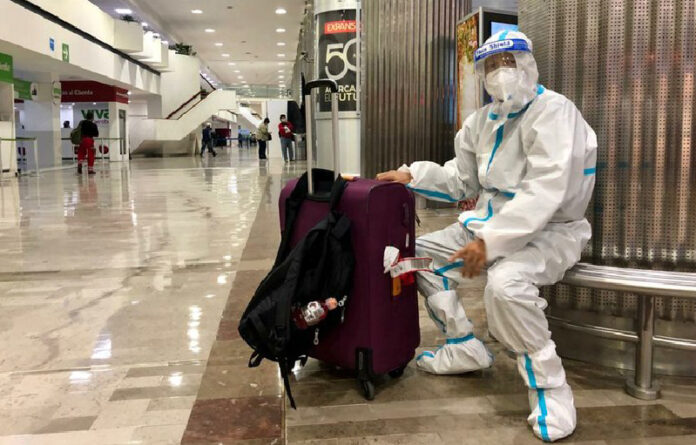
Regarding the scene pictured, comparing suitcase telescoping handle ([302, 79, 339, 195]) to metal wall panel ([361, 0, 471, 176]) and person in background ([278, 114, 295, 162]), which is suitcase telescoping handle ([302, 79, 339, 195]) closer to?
metal wall panel ([361, 0, 471, 176])

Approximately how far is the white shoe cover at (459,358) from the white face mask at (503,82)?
101 cm

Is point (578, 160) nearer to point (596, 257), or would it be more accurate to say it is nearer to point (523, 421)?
point (596, 257)

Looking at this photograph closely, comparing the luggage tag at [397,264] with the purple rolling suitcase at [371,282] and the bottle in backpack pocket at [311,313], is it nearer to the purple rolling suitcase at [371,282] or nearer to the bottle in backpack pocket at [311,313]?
the purple rolling suitcase at [371,282]

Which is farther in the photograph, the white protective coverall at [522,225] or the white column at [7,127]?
the white column at [7,127]

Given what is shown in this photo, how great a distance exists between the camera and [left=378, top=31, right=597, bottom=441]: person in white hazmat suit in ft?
6.77

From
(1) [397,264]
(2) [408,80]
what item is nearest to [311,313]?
(1) [397,264]

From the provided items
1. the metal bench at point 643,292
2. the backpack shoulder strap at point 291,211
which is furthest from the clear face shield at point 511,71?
the backpack shoulder strap at point 291,211

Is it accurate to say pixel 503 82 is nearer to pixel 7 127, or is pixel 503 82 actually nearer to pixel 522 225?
pixel 522 225

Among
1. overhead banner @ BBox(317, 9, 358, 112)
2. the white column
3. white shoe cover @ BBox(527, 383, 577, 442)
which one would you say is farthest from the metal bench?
the white column

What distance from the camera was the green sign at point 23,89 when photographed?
18531 mm

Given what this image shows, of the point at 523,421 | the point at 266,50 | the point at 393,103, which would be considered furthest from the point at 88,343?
the point at 266,50

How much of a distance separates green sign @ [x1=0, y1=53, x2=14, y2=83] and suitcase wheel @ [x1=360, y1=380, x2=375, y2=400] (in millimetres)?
15827

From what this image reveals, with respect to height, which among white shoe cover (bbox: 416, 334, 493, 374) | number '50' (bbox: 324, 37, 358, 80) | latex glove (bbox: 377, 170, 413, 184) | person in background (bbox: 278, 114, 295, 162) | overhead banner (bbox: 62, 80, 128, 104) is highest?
overhead banner (bbox: 62, 80, 128, 104)

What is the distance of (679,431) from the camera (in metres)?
2.10
